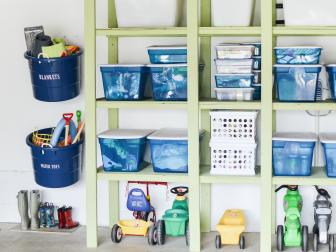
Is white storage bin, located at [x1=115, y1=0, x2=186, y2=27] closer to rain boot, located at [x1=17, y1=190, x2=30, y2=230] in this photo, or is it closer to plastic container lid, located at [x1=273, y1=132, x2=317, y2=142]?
plastic container lid, located at [x1=273, y1=132, x2=317, y2=142]

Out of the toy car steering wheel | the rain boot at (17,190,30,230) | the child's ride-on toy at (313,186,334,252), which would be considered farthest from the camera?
the rain boot at (17,190,30,230)

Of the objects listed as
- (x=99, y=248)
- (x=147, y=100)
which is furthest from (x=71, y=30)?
(x=99, y=248)

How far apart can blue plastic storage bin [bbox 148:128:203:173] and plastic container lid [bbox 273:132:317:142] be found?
2.13 feet

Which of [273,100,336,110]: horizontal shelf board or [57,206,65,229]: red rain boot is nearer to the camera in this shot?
[273,100,336,110]: horizontal shelf board

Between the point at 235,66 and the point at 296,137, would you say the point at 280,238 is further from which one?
the point at 235,66

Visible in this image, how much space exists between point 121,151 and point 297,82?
1326mm

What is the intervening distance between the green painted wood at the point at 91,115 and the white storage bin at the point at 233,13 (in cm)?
86

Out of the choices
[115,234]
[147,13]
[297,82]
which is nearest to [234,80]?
[297,82]

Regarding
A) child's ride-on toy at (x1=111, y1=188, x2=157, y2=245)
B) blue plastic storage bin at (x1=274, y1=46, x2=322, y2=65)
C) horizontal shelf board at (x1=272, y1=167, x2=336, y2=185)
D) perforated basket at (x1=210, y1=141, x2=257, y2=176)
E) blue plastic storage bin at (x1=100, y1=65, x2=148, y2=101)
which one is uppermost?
blue plastic storage bin at (x1=274, y1=46, x2=322, y2=65)

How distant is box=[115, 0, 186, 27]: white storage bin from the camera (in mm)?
4566

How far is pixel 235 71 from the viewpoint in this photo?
4531 mm

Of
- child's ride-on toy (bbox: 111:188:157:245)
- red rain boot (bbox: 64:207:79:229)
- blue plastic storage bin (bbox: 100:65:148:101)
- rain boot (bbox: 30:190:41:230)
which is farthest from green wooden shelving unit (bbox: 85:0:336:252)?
rain boot (bbox: 30:190:41:230)

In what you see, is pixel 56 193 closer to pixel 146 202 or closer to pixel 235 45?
pixel 146 202

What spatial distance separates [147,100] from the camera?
465 cm
